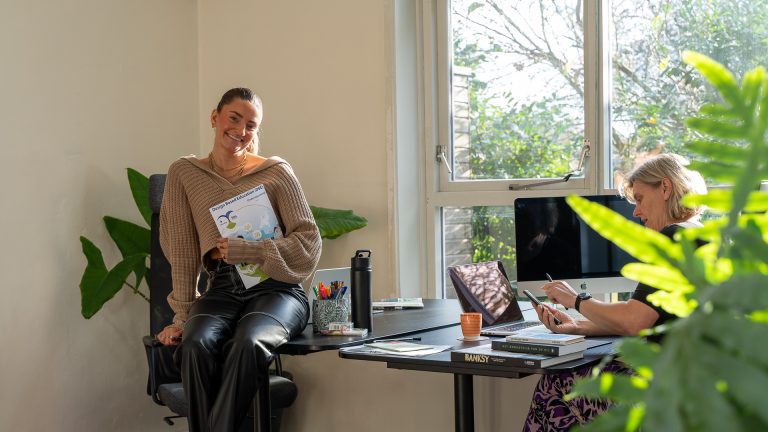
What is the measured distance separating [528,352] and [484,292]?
675mm

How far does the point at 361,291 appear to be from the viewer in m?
2.56

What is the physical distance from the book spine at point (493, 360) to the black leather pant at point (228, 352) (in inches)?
21.5

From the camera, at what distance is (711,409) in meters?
0.33

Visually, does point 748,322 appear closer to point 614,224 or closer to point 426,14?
point 614,224

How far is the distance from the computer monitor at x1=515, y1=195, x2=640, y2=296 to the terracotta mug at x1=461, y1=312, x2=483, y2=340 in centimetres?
44

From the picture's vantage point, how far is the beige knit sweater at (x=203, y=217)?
273 centimetres

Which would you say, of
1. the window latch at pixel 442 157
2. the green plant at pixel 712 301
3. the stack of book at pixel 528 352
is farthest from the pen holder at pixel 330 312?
the green plant at pixel 712 301

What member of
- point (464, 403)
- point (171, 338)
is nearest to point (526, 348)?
point (464, 403)

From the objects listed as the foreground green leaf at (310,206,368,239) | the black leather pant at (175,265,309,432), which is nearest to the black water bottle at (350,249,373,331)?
the black leather pant at (175,265,309,432)

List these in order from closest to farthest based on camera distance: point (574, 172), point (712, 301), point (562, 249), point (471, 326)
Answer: point (712, 301), point (471, 326), point (562, 249), point (574, 172)

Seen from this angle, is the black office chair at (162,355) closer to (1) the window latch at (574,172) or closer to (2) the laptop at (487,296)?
(2) the laptop at (487,296)

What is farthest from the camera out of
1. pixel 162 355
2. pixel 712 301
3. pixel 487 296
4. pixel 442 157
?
pixel 442 157

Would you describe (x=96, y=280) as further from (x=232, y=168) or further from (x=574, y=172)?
(x=574, y=172)

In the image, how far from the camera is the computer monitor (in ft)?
9.45
